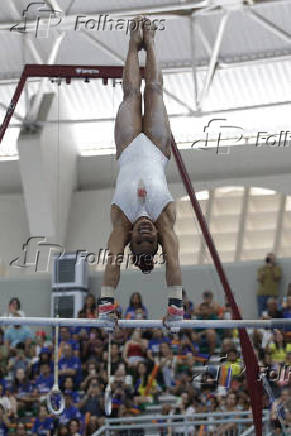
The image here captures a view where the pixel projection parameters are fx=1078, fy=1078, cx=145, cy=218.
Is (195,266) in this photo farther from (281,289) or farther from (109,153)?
(109,153)

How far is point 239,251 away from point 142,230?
12.3 metres

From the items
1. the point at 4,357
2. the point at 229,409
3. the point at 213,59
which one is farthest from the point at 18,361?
the point at 213,59

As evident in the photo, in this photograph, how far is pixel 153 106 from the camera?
34.5 ft

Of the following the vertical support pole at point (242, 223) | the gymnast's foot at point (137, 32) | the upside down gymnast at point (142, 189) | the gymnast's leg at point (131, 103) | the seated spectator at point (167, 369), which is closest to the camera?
the upside down gymnast at point (142, 189)

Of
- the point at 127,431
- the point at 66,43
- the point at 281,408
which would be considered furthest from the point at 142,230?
the point at 66,43

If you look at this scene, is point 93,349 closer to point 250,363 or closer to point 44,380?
point 44,380

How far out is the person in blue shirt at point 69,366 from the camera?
52.6 ft

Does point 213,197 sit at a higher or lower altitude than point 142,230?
higher

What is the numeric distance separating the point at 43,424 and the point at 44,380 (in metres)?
1.29

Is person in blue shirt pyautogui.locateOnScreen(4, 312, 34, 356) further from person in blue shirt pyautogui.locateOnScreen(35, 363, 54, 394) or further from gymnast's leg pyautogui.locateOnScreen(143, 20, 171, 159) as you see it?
gymnast's leg pyautogui.locateOnScreen(143, 20, 171, 159)

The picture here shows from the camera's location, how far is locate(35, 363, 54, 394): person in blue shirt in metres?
15.9

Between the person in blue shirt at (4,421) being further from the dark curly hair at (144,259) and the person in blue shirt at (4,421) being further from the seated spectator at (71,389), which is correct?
the dark curly hair at (144,259)

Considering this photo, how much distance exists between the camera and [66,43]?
20.7 metres

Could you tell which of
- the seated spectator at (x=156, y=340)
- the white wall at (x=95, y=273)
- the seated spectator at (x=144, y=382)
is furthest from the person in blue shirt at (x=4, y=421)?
the white wall at (x=95, y=273)
